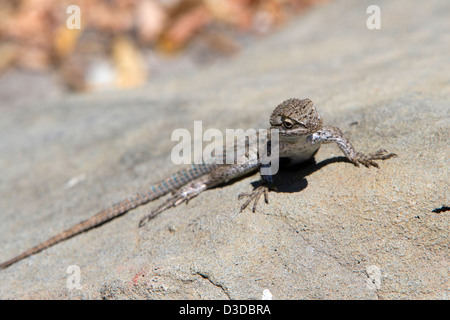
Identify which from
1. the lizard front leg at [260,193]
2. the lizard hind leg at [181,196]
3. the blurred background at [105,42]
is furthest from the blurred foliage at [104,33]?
the lizard front leg at [260,193]

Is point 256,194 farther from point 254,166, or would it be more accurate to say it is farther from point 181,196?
point 181,196

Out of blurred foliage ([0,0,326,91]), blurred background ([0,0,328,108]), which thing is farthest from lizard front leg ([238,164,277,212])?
blurred foliage ([0,0,326,91])

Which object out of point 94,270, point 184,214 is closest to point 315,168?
point 184,214

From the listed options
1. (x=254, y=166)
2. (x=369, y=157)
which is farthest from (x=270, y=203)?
(x=369, y=157)

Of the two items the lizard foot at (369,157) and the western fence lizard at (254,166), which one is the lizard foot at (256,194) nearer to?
the western fence lizard at (254,166)

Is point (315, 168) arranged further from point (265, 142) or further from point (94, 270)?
point (94, 270)
